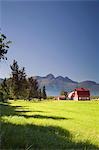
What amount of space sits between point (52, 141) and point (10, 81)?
3608 inches

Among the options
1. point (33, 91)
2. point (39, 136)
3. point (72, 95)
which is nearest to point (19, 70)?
point (33, 91)

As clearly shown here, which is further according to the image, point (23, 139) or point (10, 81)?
point (10, 81)

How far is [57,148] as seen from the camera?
14.9 meters

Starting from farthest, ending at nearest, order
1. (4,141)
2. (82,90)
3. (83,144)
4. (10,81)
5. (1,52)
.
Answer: (82,90), (10,81), (1,52), (83,144), (4,141)

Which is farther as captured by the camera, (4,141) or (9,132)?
(9,132)

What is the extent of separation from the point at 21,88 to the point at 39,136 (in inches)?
3615

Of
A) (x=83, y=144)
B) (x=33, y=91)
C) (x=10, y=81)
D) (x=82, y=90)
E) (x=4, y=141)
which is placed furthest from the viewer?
(x=82, y=90)

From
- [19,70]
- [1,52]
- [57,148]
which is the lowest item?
[57,148]

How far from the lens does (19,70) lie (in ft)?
368

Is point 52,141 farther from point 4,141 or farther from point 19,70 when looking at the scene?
point 19,70

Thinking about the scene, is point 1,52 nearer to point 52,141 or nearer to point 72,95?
point 52,141

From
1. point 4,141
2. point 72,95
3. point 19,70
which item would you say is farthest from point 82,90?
point 4,141

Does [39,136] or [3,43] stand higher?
[3,43]

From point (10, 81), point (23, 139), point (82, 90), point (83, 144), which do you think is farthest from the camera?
point (82, 90)
